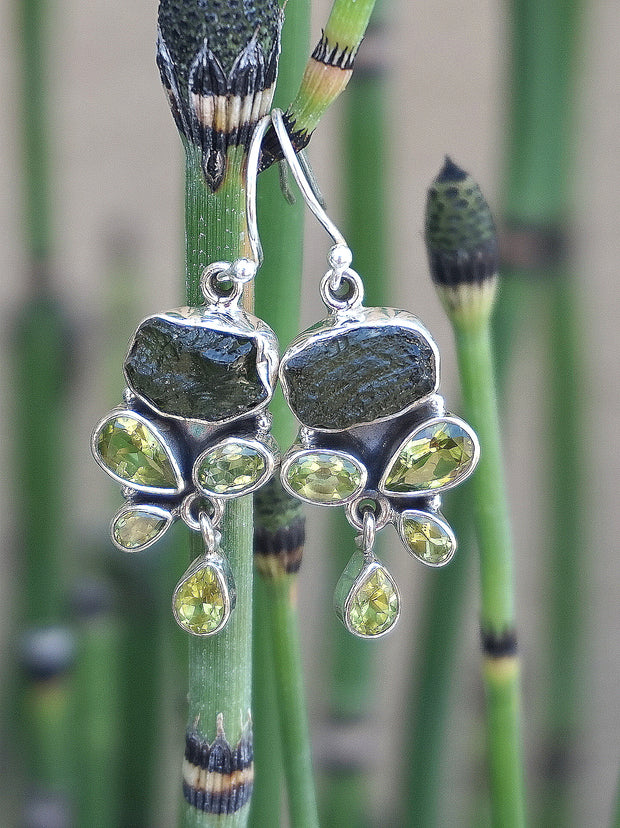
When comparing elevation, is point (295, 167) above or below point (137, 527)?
above

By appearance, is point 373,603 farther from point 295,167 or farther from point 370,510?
point 295,167

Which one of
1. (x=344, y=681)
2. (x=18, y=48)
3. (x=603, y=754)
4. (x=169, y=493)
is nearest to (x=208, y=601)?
(x=169, y=493)

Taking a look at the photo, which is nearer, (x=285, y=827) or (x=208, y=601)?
(x=208, y=601)

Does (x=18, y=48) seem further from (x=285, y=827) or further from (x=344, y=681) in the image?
(x=285, y=827)

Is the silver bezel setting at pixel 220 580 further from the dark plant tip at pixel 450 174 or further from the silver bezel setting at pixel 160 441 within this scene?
the dark plant tip at pixel 450 174

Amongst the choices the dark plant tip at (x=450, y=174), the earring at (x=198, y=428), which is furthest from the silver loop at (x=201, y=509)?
the dark plant tip at (x=450, y=174)

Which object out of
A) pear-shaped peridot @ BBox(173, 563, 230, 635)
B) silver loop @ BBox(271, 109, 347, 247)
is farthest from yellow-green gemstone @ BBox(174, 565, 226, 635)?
silver loop @ BBox(271, 109, 347, 247)

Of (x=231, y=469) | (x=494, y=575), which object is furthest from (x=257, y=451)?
(x=494, y=575)
